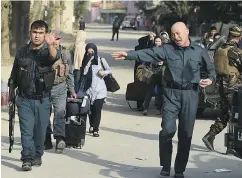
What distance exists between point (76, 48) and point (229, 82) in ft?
16.3

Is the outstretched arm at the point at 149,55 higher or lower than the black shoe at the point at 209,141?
higher

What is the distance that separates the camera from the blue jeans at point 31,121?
805 cm

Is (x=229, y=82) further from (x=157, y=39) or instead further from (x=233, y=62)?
(x=157, y=39)

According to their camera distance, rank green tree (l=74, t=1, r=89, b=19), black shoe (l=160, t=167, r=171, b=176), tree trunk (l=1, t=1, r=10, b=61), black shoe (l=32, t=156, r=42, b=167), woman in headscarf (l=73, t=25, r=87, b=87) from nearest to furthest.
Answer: black shoe (l=160, t=167, r=171, b=176) → black shoe (l=32, t=156, r=42, b=167) → woman in headscarf (l=73, t=25, r=87, b=87) → tree trunk (l=1, t=1, r=10, b=61) → green tree (l=74, t=1, r=89, b=19)

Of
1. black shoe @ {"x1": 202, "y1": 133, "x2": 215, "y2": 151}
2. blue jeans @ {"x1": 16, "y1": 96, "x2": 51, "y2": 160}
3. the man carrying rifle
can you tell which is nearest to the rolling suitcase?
blue jeans @ {"x1": 16, "y1": 96, "x2": 51, "y2": 160}

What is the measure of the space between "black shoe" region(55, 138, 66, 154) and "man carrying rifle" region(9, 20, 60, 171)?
1183 mm

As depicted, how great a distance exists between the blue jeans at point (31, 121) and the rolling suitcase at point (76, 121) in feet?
4.40

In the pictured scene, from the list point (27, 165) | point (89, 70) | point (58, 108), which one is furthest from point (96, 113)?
point (27, 165)

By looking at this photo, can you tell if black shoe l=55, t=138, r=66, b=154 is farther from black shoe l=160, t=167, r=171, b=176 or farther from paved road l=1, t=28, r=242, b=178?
black shoe l=160, t=167, r=171, b=176

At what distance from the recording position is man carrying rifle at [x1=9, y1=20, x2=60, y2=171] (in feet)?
26.2

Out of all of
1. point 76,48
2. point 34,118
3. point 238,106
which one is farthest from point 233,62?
point 76,48

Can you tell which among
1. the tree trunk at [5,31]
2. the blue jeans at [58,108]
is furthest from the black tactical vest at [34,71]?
the tree trunk at [5,31]

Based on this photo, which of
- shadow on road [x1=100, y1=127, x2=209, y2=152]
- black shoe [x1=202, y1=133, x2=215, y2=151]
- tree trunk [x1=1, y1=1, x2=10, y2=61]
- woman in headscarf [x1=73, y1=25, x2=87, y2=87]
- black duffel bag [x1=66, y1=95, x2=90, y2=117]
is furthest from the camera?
tree trunk [x1=1, y1=1, x2=10, y2=61]

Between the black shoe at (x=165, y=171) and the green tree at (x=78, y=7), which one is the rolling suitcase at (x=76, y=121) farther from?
the green tree at (x=78, y=7)
